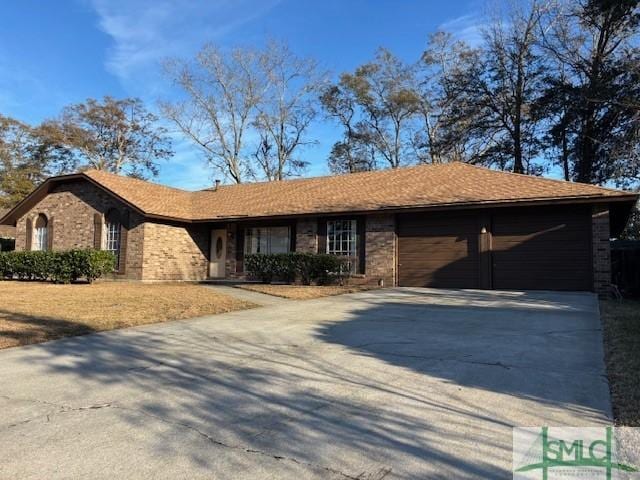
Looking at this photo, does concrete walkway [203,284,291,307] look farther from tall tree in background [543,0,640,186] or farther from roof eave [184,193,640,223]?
tall tree in background [543,0,640,186]

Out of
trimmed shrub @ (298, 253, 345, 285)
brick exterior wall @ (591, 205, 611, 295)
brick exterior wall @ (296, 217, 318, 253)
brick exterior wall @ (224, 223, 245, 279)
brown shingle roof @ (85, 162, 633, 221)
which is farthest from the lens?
brick exterior wall @ (224, 223, 245, 279)

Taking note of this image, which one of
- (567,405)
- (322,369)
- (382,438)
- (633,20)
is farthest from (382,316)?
(633,20)

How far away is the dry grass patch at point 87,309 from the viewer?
28.0ft

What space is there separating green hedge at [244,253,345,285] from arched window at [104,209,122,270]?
22.9ft

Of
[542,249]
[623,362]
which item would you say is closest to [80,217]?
[542,249]

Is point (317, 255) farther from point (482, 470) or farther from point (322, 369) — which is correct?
point (482, 470)

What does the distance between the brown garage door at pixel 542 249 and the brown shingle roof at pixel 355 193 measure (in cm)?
75

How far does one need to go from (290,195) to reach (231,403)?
1821 cm

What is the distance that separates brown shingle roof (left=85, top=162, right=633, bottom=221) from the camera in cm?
1575

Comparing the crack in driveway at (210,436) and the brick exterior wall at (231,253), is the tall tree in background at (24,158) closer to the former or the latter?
the brick exterior wall at (231,253)

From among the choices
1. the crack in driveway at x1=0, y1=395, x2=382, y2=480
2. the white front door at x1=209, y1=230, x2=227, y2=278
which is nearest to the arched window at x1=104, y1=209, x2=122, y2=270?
the white front door at x1=209, y1=230, x2=227, y2=278

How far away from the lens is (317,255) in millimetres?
17266

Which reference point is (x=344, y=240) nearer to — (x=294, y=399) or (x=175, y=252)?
(x=175, y=252)

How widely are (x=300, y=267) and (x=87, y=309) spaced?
25.2ft
